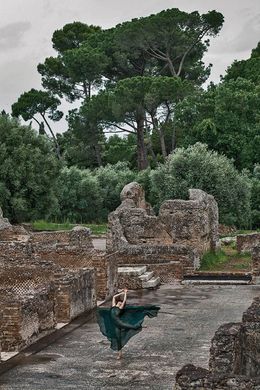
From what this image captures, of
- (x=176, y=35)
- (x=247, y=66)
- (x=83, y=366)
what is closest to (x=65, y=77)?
(x=176, y=35)

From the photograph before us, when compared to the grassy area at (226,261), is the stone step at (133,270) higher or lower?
higher

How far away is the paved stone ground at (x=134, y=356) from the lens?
11242mm

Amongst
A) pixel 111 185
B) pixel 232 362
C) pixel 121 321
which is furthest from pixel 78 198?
pixel 232 362

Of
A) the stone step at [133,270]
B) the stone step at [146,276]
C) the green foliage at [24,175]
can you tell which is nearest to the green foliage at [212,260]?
the stone step at [146,276]

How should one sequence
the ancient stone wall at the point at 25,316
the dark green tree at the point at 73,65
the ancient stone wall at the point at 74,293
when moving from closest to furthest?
the ancient stone wall at the point at 25,316 < the ancient stone wall at the point at 74,293 < the dark green tree at the point at 73,65

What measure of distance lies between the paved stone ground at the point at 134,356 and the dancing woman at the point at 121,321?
35 centimetres

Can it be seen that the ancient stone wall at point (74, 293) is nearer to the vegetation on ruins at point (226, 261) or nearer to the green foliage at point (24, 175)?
the vegetation on ruins at point (226, 261)

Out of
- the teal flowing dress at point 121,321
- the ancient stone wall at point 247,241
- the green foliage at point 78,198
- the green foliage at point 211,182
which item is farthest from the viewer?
the green foliage at point 78,198

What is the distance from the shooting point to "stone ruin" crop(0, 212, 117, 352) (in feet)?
43.8

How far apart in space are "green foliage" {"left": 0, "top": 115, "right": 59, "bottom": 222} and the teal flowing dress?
27.2 m

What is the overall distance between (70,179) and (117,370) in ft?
110

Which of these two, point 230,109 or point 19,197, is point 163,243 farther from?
point 230,109

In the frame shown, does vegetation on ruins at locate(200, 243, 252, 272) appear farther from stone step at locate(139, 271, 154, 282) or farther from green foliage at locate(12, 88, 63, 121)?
green foliage at locate(12, 88, 63, 121)

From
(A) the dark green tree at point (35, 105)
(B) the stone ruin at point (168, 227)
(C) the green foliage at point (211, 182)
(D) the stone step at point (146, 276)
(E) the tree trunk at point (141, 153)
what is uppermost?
(A) the dark green tree at point (35, 105)
